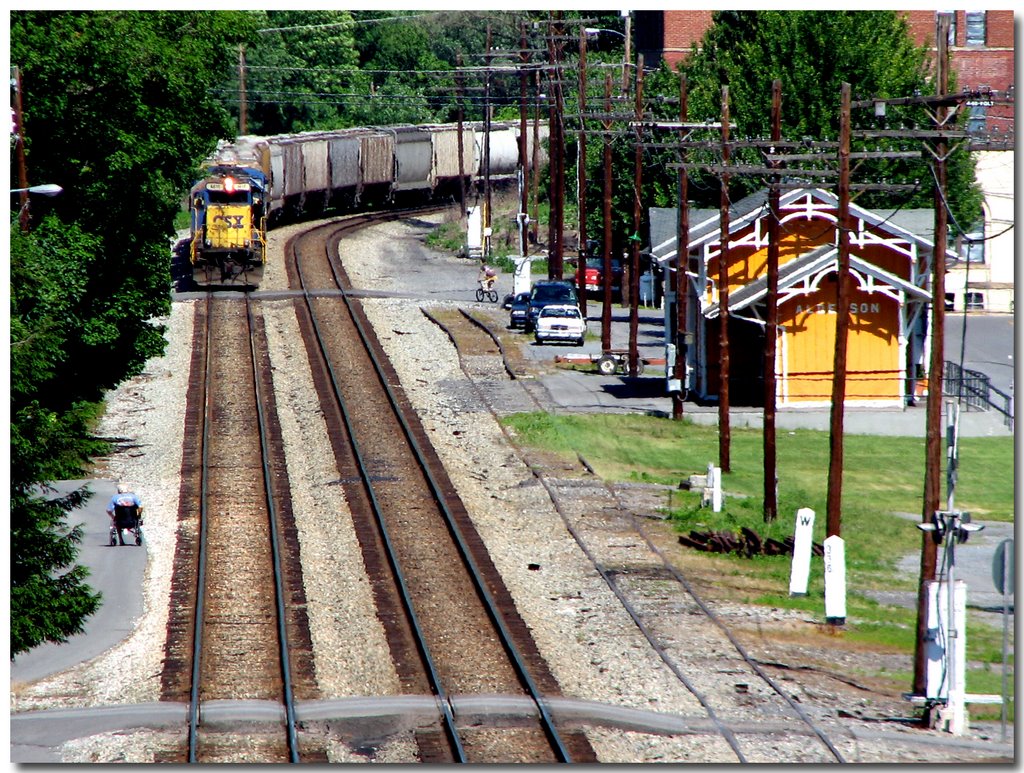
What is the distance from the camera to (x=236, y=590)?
23234 millimetres

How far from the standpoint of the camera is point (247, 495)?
96.2ft

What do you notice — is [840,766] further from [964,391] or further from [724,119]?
[964,391]

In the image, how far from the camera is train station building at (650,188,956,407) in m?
40.3

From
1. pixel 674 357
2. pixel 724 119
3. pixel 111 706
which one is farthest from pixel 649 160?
pixel 111 706

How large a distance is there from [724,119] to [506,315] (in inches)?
876

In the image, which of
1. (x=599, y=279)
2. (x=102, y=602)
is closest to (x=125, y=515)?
(x=102, y=602)

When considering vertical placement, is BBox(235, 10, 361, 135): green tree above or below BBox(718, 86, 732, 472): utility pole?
above

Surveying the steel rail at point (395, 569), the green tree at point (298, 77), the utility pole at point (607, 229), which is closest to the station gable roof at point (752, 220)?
the utility pole at point (607, 229)

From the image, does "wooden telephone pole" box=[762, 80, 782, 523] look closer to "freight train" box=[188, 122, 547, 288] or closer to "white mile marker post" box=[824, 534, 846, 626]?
"white mile marker post" box=[824, 534, 846, 626]

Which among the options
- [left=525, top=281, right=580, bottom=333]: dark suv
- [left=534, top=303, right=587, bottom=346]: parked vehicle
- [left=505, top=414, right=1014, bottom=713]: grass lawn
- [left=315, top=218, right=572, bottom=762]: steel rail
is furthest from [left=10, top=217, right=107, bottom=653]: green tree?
[left=525, top=281, right=580, bottom=333]: dark suv

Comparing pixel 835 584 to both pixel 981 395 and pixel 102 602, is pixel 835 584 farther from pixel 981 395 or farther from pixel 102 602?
pixel 981 395

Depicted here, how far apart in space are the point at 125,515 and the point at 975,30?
4935 cm

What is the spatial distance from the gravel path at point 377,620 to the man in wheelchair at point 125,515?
46 cm

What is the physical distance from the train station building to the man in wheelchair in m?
18.9
